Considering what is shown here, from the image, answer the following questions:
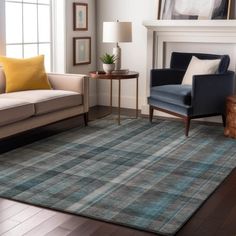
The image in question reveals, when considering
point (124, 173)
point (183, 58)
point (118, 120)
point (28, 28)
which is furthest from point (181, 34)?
point (124, 173)

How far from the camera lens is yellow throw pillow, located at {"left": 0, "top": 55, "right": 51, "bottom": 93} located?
4855 mm

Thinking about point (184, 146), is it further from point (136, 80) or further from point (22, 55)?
point (22, 55)

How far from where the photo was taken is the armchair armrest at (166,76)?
5.54 metres

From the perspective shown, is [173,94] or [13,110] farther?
[173,94]

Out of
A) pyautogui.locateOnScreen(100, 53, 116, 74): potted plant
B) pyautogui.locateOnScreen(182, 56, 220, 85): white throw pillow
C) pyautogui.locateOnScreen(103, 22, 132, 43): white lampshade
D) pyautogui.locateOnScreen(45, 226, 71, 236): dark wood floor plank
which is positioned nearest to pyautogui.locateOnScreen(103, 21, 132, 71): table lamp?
pyautogui.locateOnScreen(103, 22, 132, 43): white lampshade

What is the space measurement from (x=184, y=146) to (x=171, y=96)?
716 millimetres

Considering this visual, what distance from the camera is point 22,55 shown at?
221 inches

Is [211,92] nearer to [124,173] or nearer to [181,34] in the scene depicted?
[181,34]

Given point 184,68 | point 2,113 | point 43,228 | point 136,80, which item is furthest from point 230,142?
point 43,228

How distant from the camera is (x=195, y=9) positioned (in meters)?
5.64

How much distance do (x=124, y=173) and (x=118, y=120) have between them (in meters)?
1.85

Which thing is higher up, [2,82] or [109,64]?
[109,64]

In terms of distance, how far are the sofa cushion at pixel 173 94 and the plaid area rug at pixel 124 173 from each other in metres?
0.35

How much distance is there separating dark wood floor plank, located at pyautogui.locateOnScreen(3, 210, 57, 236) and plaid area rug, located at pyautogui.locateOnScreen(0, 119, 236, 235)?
108 millimetres
